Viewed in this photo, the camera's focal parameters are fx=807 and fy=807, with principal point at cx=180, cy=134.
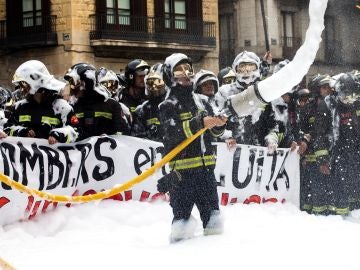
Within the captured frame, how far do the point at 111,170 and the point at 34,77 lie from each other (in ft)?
5.11

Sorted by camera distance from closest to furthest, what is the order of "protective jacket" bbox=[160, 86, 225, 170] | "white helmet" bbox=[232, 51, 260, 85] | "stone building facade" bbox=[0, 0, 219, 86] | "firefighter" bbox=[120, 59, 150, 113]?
"protective jacket" bbox=[160, 86, 225, 170] < "white helmet" bbox=[232, 51, 260, 85] < "firefighter" bbox=[120, 59, 150, 113] < "stone building facade" bbox=[0, 0, 219, 86]

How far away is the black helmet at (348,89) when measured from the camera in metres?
10.3

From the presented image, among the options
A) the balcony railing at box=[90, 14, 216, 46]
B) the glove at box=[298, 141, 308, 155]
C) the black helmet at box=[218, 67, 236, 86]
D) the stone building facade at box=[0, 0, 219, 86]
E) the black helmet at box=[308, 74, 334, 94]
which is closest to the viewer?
the glove at box=[298, 141, 308, 155]

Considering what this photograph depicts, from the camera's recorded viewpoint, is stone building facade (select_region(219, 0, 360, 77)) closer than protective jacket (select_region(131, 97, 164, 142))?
No

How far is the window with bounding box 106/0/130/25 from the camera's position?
27312 millimetres

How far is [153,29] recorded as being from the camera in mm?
27984

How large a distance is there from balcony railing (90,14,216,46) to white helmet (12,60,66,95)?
61.8 ft

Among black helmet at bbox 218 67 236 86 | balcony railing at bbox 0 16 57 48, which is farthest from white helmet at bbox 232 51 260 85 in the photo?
balcony railing at bbox 0 16 57 48

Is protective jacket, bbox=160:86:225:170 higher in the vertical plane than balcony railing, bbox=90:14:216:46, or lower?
lower

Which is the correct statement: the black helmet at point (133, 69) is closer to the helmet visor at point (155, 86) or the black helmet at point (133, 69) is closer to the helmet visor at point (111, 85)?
the helmet visor at point (111, 85)

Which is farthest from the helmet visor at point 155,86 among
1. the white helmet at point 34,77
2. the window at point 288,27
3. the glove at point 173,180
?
the window at point 288,27

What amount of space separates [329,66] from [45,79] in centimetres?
2954

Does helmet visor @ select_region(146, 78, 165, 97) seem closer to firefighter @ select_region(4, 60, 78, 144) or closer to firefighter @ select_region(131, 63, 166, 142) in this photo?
firefighter @ select_region(131, 63, 166, 142)

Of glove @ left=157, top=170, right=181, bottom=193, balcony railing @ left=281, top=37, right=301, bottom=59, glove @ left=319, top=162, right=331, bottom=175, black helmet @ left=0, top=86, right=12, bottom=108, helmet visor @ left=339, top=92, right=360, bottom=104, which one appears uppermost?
balcony railing @ left=281, top=37, right=301, bottom=59
